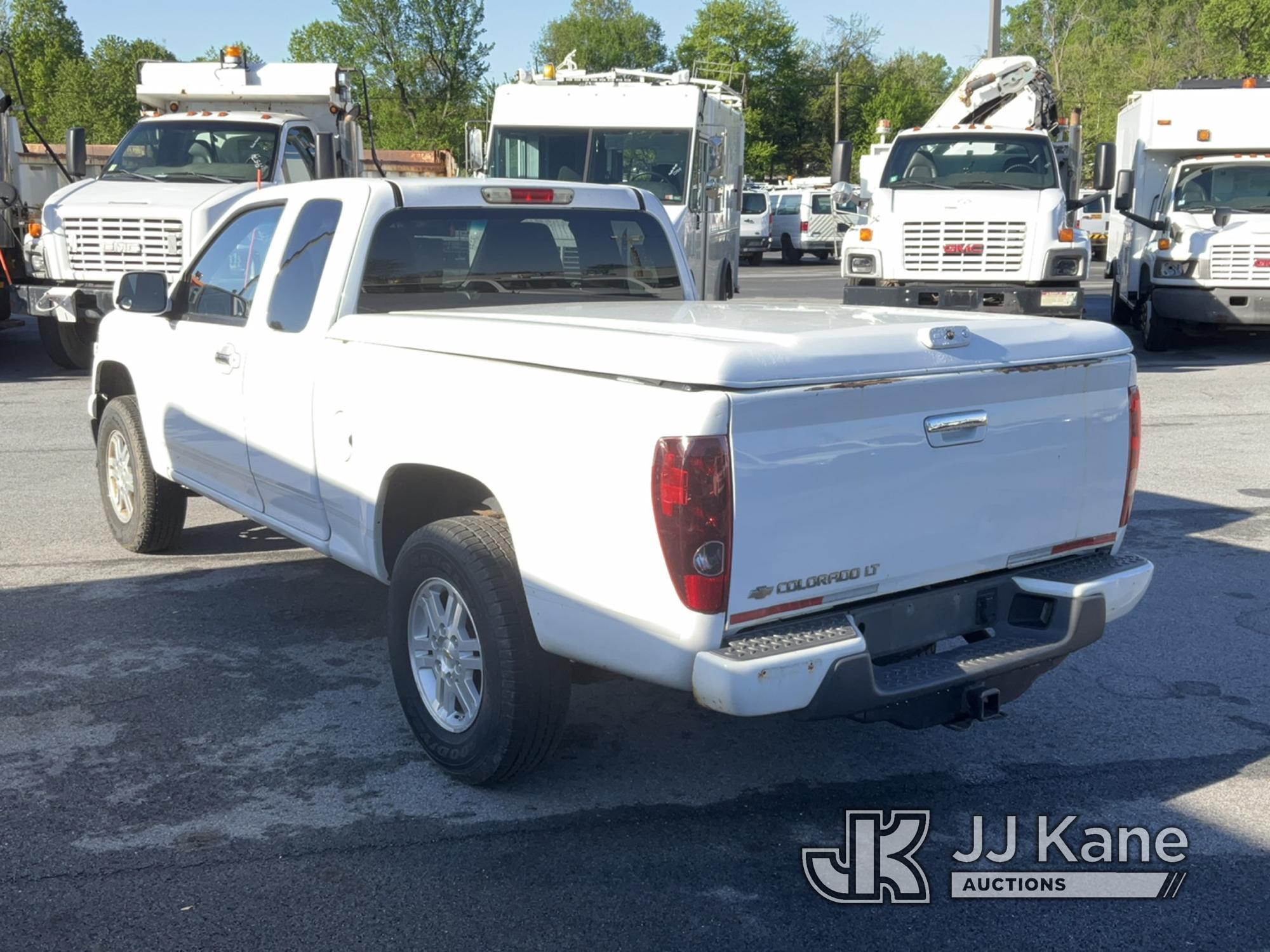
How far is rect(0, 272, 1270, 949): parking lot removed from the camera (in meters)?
3.54

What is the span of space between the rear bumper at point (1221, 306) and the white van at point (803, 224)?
20905 mm

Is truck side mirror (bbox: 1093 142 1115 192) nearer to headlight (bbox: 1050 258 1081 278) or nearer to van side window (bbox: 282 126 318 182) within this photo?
headlight (bbox: 1050 258 1081 278)

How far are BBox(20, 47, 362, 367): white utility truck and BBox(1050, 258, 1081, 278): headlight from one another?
7531 millimetres

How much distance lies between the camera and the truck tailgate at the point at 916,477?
3.49 m

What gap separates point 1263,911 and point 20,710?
412cm

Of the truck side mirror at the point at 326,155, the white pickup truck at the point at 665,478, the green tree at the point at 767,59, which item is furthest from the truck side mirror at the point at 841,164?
the green tree at the point at 767,59

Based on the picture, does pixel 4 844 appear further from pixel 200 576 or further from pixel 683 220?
pixel 683 220

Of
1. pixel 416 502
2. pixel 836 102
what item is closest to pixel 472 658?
pixel 416 502

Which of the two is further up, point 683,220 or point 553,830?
point 683,220

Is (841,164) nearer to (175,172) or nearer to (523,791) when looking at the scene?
(175,172)

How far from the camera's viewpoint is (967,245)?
46.1ft

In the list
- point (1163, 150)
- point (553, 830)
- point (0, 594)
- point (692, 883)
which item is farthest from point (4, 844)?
point (1163, 150)

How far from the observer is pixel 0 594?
6465 mm

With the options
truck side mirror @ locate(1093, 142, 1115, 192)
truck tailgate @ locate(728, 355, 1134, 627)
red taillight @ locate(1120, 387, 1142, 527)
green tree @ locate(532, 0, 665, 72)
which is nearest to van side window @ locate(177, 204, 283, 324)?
truck tailgate @ locate(728, 355, 1134, 627)
